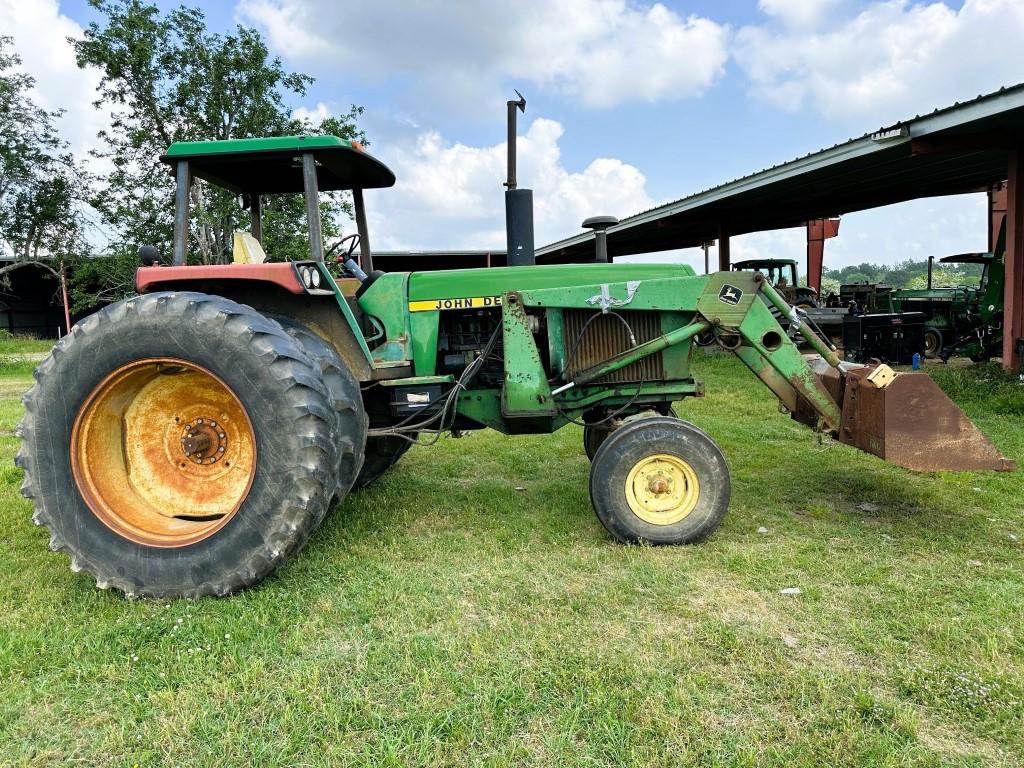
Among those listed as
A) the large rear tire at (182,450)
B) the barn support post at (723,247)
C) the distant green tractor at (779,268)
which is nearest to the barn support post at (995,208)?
the distant green tractor at (779,268)

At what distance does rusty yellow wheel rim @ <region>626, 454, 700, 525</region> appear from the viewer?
138 inches

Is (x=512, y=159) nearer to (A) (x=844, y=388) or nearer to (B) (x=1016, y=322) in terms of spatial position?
(A) (x=844, y=388)

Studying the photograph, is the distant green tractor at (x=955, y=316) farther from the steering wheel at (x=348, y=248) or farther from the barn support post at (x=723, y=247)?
the steering wheel at (x=348, y=248)

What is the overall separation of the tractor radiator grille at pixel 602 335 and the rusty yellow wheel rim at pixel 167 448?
5.90 ft

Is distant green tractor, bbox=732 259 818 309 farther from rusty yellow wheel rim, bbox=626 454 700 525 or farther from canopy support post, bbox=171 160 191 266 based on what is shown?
canopy support post, bbox=171 160 191 266

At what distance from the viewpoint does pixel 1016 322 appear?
8.63 metres

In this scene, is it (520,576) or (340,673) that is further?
(520,576)

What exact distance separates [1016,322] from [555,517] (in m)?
7.91

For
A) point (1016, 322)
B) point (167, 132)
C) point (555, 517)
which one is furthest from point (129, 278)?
point (1016, 322)

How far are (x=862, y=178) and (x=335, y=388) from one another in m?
Answer: 11.7

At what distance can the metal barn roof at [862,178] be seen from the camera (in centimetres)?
770

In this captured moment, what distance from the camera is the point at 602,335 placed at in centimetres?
389

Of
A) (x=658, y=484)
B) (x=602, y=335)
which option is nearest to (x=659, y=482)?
(x=658, y=484)

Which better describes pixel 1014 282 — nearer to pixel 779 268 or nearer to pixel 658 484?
pixel 779 268
